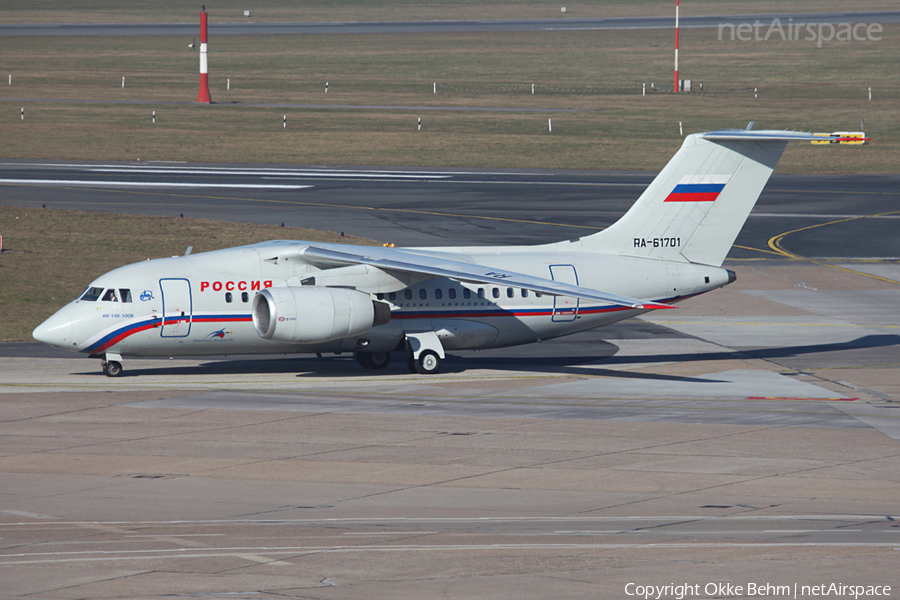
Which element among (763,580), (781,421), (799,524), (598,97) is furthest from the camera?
(598,97)

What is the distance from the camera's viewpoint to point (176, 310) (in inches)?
1154

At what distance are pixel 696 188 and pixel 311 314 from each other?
12.3 meters

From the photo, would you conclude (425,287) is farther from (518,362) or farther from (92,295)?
(92,295)

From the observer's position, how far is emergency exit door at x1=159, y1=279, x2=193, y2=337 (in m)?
29.2

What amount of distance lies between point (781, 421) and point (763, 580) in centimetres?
1149

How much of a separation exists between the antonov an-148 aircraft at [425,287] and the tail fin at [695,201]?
0.13ft

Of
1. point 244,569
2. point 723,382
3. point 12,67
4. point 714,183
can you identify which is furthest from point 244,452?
point 12,67

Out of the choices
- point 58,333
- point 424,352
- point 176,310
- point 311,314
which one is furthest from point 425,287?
point 58,333

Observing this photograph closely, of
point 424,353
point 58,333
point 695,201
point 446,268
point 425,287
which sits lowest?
point 424,353

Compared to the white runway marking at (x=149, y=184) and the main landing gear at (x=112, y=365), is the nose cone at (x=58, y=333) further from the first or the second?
the white runway marking at (x=149, y=184)

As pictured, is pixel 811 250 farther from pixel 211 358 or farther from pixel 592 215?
pixel 211 358

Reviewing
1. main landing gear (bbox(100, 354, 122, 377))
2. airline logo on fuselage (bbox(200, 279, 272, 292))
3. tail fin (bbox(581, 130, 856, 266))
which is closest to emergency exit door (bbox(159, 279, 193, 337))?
airline logo on fuselage (bbox(200, 279, 272, 292))

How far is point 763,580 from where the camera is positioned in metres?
14.1

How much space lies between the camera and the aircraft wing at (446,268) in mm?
27391
